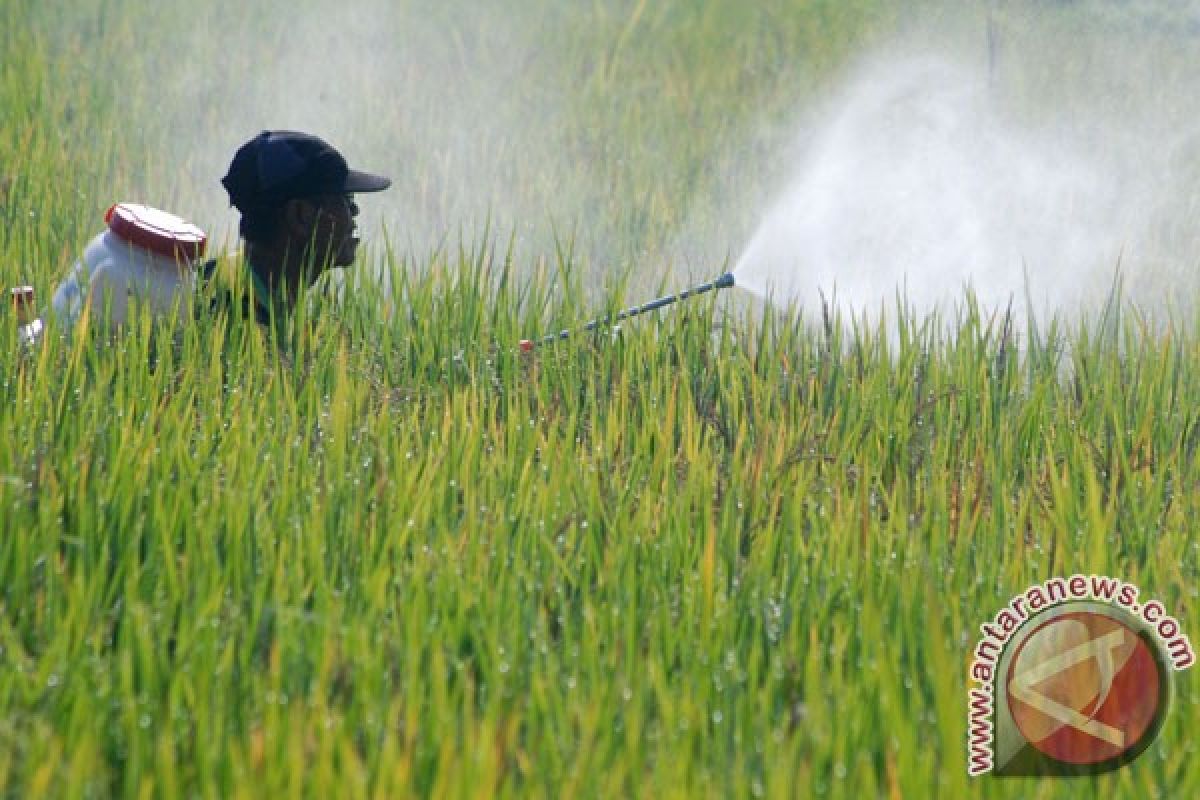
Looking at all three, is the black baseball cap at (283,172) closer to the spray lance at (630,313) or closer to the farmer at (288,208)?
the farmer at (288,208)

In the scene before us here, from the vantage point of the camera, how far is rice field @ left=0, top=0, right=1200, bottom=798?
7.52 feet

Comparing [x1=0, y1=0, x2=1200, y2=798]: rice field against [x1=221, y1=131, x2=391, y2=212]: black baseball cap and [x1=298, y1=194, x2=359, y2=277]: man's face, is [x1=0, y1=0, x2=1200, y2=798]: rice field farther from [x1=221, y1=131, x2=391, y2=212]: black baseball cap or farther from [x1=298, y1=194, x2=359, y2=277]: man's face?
[x1=221, y1=131, x2=391, y2=212]: black baseball cap

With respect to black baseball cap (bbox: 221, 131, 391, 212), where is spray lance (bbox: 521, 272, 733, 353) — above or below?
below

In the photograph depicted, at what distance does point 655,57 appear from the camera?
8.96 m

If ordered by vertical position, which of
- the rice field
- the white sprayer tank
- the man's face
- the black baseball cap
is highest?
the black baseball cap

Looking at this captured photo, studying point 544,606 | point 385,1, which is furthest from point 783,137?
point 544,606

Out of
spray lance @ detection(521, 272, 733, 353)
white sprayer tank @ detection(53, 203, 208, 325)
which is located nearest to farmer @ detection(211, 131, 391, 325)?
white sprayer tank @ detection(53, 203, 208, 325)

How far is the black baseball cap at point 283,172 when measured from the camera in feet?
13.6

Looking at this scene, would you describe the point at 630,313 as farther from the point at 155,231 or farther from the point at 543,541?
the point at 543,541

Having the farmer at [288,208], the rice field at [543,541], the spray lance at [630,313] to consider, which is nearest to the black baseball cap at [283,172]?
the farmer at [288,208]

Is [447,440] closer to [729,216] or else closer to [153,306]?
[153,306]

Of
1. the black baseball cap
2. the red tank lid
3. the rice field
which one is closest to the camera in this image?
the rice field

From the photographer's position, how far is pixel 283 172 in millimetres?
4141

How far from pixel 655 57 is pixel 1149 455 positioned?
18.5 ft
